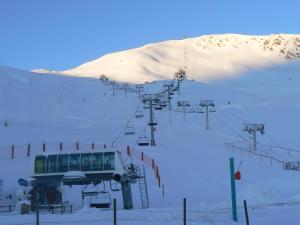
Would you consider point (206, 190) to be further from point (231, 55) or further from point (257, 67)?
point (231, 55)

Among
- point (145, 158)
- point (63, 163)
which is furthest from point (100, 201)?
point (145, 158)

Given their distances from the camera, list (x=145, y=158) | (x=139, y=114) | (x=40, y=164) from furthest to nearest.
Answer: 1. (x=139, y=114)
2. (x=145, y=158)
3. (x=40, y=164)

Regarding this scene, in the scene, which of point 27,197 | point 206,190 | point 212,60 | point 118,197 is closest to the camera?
point 27,197

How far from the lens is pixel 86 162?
33250mm

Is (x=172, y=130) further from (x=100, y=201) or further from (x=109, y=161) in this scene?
(x=100, y=201)

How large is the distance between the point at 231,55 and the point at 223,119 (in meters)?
115

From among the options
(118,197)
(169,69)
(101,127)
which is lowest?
(118,197)

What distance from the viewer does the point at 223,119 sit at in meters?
79.1

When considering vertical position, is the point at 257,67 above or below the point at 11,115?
above

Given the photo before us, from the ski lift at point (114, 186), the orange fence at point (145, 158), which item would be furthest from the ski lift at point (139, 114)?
the ski lift at point (114, 186)

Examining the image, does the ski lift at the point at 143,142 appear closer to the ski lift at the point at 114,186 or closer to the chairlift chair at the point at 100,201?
the ski lift at the point at 114,186

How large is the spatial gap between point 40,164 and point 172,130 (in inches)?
1266

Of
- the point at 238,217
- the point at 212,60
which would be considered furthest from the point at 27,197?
the point at 212,60

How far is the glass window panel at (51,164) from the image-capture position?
3325 cm
